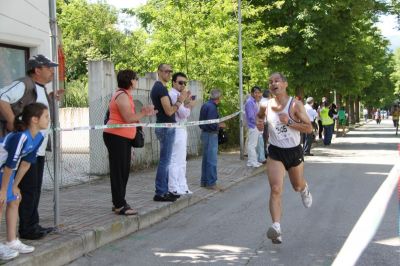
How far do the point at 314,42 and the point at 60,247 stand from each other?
18.2m

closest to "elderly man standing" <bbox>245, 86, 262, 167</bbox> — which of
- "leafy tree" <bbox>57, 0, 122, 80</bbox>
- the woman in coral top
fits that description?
the woman in coral top

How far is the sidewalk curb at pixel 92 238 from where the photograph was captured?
5070 millimetres

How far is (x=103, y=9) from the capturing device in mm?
50594

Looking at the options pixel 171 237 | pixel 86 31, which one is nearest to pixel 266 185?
pixel 171 237

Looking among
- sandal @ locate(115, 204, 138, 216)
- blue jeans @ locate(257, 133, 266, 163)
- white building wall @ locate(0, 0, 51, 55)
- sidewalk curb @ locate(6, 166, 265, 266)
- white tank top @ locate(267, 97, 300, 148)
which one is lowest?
sidewalk curb @ locate(6, 166, 265, 266)

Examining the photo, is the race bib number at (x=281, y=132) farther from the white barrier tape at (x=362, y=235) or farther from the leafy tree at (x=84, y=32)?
the leafy tree at (x=84, y=32)

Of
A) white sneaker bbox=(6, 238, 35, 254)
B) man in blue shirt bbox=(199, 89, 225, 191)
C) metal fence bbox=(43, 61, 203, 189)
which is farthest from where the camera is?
metal fence bbox=(43, 61, 203, 189)

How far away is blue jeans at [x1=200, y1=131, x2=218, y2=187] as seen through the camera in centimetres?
1007

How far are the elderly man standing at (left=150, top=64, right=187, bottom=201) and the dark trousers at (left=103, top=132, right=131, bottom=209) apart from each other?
1.27 m

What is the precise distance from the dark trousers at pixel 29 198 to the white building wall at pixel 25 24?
14.2 feet

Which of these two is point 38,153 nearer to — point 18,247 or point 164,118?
point 18,247

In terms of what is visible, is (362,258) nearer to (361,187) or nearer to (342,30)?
(361,187)

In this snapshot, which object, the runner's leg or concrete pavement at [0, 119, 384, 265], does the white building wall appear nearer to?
concrete pavement at [0, 119, 384, 265]

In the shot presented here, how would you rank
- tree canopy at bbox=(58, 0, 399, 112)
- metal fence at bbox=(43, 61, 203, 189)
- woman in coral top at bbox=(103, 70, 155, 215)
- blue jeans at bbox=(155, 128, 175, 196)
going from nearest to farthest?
1. woman in coral top at bbox=(103, 70, 155, 215)
2. blue jeans at bbox=(155, 128, 175, 196)
3. metal fence at bbox=(43, 61, 203, 189)
4. tree canopy at bbox=(58, 0, 399, 112)
